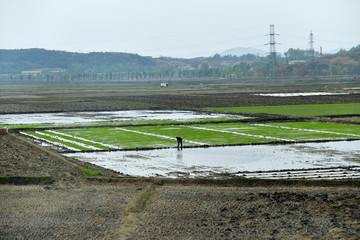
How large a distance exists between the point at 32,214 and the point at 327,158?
48.0ft

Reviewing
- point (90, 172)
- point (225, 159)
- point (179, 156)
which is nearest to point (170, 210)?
point (90, 172)

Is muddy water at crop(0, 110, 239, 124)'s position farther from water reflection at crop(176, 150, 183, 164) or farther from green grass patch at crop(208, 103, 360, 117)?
water reflection at crop(176, 150, 183, 164)

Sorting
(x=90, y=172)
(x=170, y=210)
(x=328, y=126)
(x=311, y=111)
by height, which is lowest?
(x=328, y=126)

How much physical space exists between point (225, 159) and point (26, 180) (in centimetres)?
929

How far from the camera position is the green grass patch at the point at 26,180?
21859 millimetres

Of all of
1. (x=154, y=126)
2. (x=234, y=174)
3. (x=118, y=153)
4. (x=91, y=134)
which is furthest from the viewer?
(x=154, y=126)

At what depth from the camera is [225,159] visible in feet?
90.7

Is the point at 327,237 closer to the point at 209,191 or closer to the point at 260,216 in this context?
the point at 260,216

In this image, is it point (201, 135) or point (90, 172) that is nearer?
point (90, 172)

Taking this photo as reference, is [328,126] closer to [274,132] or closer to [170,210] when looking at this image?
[274,132]

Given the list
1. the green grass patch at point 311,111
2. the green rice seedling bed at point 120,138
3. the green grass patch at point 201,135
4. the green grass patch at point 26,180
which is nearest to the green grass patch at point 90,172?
the green grass patch at point 26,180

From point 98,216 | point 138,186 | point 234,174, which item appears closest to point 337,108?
point 234,174

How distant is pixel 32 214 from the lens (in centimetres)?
1689

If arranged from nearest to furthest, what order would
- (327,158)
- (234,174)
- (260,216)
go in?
(260,216), (234,174), (327,158)
